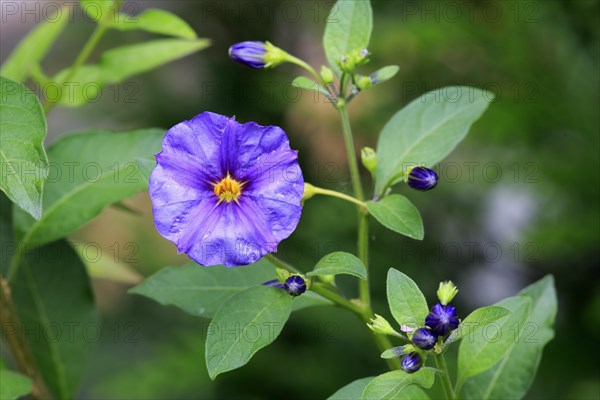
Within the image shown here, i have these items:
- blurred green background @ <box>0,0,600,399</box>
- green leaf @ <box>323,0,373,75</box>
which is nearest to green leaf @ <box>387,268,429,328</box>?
green leaf @ <box>323,0,373,75</box>

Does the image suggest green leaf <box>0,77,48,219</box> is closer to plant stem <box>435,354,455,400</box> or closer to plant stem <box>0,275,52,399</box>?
plant stem <box>0,275,52,399</box>

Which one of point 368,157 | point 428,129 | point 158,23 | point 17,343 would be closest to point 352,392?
point 368,157

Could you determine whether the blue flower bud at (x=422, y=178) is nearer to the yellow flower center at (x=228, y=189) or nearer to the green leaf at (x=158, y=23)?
the yellow flower center at (x=228, y=189)

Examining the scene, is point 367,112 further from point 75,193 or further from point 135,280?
point 75,193

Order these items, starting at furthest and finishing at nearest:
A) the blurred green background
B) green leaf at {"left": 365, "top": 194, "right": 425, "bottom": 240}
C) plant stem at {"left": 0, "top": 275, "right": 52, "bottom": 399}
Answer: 1. the blurred green background
2. plant stem at {"left": 0, "top": 275, "right": 52, "bottom": 399}
3. green leaf at {"left": 365, "top": 194, "right": 425, "bottom": 240}

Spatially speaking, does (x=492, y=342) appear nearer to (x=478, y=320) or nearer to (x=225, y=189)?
(x=478, y=320)

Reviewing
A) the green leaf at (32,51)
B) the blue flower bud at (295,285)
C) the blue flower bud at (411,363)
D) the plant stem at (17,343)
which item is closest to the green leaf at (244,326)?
the blue flower bud at (295,285)

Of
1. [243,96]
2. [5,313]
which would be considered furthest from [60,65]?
[5,313]
